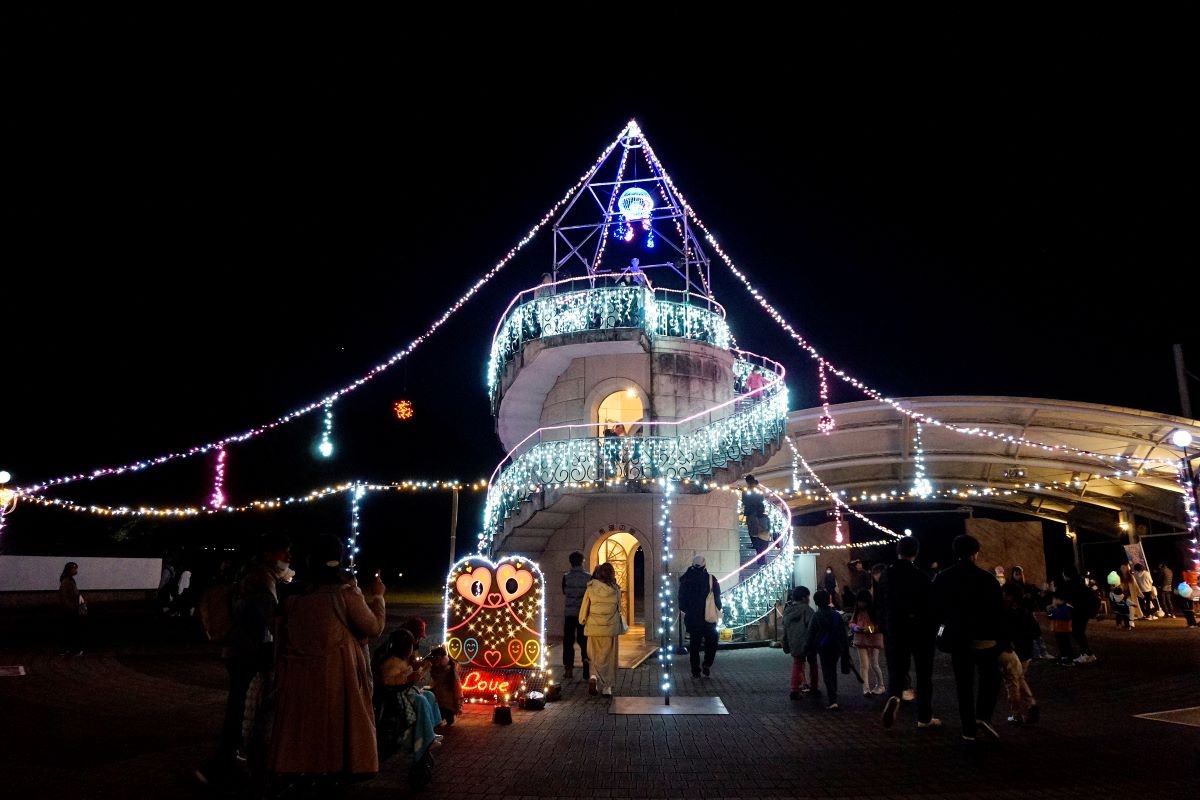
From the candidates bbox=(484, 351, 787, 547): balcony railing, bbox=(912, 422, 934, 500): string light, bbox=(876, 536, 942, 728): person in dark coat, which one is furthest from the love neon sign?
bbox=(912, 422, 934, 500): string light

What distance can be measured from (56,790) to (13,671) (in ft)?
23.6

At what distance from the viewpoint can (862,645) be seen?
32.1 feet

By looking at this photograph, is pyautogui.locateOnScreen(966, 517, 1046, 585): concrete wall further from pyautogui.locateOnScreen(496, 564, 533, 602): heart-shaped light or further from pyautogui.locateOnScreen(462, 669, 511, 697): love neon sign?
pyautogui.locateOnScreen(462, 669, 511, 697): love neon sign

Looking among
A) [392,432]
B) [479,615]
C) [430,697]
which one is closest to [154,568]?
[392,432]

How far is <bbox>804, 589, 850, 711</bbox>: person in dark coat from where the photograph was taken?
28.3 ft

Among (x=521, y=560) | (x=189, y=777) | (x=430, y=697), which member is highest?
(x=521, y=560)

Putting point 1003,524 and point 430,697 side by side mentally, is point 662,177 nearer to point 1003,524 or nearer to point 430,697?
point 430,697

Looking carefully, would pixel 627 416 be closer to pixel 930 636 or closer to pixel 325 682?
pixel 930 636

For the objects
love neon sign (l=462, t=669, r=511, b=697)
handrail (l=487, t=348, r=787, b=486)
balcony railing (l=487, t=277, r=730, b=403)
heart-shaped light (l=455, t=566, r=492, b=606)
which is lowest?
love neon sign (l=462, t=669, r=511, b=697)

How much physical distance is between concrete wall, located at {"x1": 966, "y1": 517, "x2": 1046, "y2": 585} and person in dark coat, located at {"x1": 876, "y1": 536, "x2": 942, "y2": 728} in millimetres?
23563

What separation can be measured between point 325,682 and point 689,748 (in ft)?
12.1

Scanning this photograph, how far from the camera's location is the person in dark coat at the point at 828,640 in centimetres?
863

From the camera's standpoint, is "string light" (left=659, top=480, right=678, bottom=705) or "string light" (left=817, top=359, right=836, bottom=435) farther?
"string light" (left=817, top=359, right=836, bottom=435)

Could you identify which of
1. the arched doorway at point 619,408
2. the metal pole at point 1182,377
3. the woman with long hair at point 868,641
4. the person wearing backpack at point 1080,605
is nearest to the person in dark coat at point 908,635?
the woman with long hair at point 868,641
